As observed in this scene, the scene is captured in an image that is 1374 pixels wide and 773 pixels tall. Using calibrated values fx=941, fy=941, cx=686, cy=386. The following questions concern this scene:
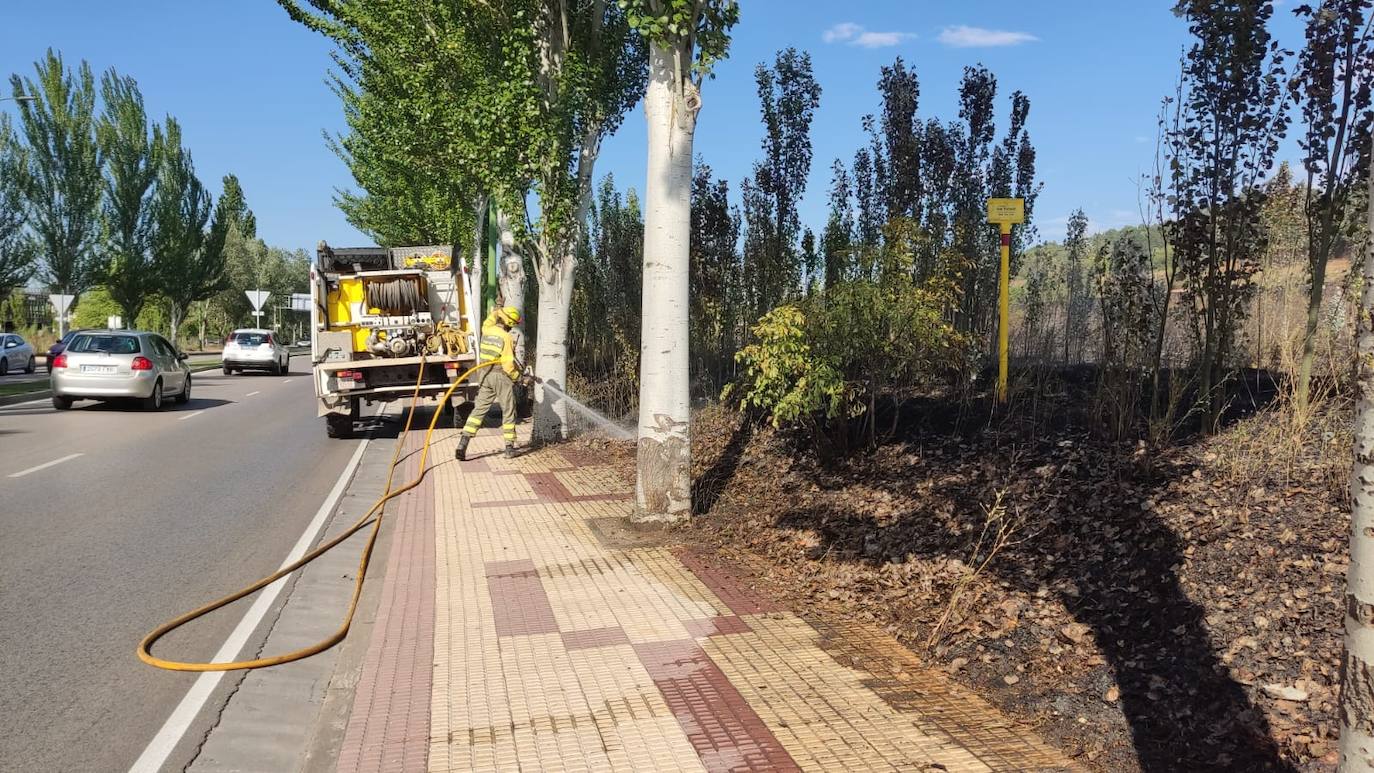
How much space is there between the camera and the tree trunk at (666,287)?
302 inches

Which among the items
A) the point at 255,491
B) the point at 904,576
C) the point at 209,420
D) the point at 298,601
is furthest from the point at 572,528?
the point at 209,420

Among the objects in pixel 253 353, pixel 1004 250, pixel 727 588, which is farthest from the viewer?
pixel 253 353

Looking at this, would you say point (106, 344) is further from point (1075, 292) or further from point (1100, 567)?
point (1100, 567)

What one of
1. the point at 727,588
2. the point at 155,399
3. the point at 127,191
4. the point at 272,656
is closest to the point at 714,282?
the point at 727,588

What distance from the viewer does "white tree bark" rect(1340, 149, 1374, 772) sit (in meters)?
2.12

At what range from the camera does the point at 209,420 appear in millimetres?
18031

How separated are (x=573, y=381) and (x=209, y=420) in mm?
7303

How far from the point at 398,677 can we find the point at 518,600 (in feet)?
4.38

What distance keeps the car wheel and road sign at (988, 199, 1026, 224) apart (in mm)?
17731

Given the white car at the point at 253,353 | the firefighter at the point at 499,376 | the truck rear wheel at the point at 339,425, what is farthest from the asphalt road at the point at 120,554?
the white car at the point at 253,353

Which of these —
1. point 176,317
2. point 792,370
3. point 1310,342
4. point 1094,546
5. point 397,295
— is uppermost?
point 176,317

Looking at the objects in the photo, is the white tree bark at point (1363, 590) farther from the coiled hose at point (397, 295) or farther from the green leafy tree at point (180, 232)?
the green leafy tree at point (180, 232)

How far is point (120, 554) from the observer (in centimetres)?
759

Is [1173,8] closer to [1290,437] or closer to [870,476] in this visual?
[1290,437]
